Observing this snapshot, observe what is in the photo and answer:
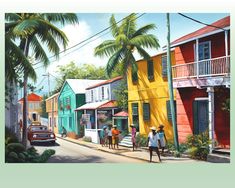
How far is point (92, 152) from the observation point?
9125mm

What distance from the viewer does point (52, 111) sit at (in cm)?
959

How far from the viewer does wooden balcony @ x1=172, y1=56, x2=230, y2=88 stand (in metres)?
8.61

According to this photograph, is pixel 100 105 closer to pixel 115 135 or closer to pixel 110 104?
pixel 110 104

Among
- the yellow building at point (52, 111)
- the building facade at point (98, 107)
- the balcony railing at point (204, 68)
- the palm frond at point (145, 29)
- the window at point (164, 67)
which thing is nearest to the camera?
the balcony railing at point (204, 68)

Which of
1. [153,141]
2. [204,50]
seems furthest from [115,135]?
[204,50]

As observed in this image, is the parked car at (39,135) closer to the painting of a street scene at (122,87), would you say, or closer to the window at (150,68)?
the painting of a street scene at (122,87)

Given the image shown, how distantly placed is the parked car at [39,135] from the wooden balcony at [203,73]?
3.02 m

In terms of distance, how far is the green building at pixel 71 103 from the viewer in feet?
31.6

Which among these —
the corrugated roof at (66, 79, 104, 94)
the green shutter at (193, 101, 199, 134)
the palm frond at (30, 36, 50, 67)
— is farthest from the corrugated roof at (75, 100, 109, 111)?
the green shutter at (193, 101, 199, 134)

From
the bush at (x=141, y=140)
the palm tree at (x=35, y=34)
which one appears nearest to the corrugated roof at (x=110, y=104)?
the bush at (x=141, y=140)
